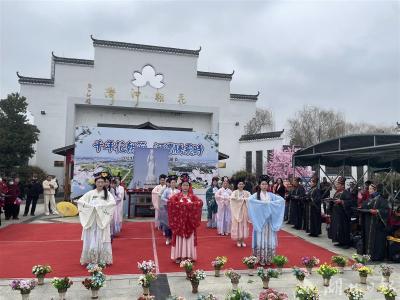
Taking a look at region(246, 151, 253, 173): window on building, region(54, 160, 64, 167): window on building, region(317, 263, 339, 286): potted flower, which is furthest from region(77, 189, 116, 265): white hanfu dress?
region(246, 151, 253, 173): window on building

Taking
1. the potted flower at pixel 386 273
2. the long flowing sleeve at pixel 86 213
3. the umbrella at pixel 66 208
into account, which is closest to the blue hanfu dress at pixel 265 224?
the potted flower at pixel 386 273

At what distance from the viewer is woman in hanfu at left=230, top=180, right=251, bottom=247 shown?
333 inches

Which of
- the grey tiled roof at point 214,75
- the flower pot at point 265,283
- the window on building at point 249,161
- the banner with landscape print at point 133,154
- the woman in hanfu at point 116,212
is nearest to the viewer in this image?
the flower pot at point 265,283

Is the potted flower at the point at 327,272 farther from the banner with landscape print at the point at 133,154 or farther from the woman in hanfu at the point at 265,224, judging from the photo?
the banner with landscape print at the point at 133,154

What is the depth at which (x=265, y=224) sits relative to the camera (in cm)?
653

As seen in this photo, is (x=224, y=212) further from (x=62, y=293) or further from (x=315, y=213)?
(x=62, y=293)

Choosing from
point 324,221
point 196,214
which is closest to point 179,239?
point 196,214

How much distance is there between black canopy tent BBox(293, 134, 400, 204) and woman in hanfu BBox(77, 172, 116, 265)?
5.87 m

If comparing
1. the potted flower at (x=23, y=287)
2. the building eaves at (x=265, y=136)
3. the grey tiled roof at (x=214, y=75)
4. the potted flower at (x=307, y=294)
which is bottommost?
the potted flower at (x=23, y=287)

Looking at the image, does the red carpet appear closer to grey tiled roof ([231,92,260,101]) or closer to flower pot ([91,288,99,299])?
flower pot ([91,288,99,299])

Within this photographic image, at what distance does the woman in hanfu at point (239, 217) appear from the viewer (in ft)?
27.7

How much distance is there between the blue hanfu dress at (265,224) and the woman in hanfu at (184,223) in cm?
104

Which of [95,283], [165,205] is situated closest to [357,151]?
[165,205]

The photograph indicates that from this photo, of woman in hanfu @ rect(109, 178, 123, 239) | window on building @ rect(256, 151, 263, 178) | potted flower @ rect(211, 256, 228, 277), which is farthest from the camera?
window on building @ rect(256, 151, 263, 178)
